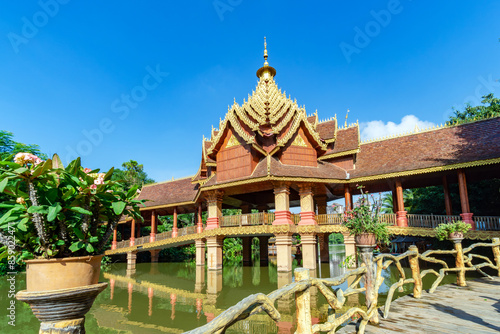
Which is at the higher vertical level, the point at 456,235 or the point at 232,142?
the point at 232,142

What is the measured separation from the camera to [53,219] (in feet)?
6.94

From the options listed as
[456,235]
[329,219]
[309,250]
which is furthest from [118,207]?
[329,219]

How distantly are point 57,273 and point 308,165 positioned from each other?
15805 mm

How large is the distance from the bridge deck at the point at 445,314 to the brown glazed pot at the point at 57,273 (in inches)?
142

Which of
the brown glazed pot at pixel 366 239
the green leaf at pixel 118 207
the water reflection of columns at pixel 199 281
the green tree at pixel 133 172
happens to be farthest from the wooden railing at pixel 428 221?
the green tree at pixel 133 172

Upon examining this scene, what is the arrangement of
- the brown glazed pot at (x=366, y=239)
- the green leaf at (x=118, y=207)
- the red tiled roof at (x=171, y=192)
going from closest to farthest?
the green leaf at (x=118, y=207)
the brown glazed pot at (x=366, y=239)
the red tiled roof at (x=171, y=192)

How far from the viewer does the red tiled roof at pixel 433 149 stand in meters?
13.9

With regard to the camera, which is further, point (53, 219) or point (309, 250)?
point (309, 250)

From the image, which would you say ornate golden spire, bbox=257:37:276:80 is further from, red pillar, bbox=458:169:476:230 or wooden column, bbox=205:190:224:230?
red pillar, bbox=458:169:476:230

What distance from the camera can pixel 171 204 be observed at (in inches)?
875

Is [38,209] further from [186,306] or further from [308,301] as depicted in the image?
[186,306]

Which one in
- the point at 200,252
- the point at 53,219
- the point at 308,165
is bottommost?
the point at 200,252

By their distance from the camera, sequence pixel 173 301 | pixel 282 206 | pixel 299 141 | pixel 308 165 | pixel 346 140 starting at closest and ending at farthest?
1. pixel 173 301
2. pixel 282 206
3. pixel 308 165
4. pixel 299 141
5. pixel 346 140

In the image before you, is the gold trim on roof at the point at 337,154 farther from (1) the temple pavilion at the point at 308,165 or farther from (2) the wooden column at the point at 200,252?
(2) the wooden column at the point at 200,252
